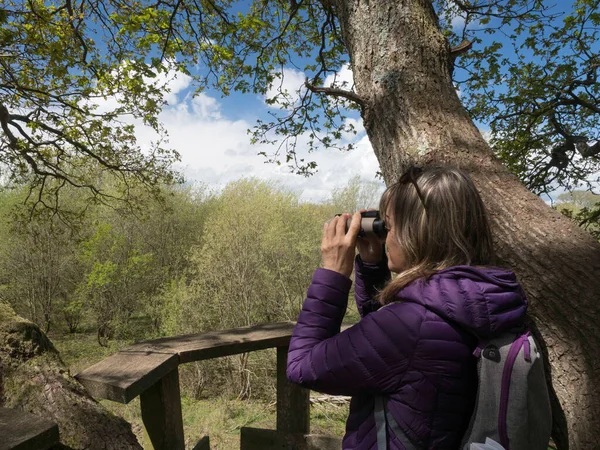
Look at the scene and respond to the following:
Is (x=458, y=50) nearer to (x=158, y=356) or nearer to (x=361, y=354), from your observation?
(x=361, y=354)

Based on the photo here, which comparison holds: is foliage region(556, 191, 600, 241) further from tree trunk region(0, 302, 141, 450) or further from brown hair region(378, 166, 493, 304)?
tree trunk region(0, 302, 141, 450)

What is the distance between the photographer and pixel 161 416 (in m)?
1.62

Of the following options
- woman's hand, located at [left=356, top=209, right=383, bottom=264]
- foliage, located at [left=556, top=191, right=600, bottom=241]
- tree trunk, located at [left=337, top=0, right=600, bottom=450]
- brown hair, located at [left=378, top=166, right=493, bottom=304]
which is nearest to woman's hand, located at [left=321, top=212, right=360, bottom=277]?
brown hair, located at [left=378, top=166, right=493, bottom=304]

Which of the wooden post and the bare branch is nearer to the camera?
the wooden post

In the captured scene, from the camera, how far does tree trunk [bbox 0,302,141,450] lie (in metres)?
1.37

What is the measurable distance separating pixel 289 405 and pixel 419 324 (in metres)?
1.37

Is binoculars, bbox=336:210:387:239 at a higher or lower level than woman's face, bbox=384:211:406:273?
higher

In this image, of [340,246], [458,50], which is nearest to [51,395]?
[340,246]

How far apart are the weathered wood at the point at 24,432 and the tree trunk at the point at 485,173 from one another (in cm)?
169

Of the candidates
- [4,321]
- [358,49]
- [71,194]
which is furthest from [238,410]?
[71,194]

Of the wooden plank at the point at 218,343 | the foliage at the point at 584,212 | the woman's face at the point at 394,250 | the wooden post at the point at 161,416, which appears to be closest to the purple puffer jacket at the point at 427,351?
the woman's face at the point at 394,250

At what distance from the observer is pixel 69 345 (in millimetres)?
14219

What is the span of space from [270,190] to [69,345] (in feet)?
33.3

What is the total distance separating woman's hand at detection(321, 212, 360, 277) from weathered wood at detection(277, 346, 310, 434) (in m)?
1.01
